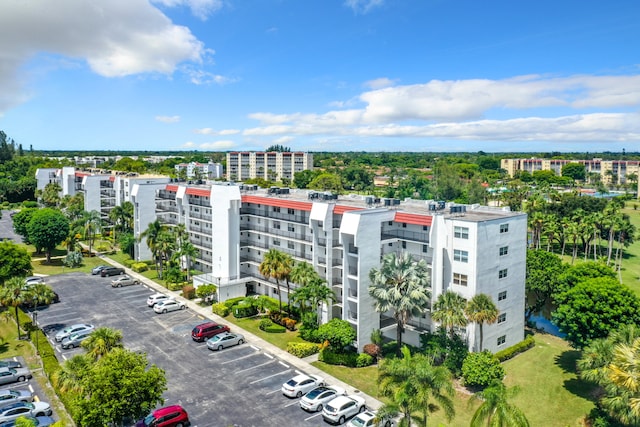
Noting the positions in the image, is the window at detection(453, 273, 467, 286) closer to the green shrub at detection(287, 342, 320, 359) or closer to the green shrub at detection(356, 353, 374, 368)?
the green shrub at detection(356, 353, 374, 368)

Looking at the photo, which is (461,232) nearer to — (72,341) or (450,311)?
(450,311)

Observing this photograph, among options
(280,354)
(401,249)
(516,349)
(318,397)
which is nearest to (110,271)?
(280,354)

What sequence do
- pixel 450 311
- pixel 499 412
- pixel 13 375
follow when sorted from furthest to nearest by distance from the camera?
pixel 450 311 → pixel 13 375 → pixel 499 412

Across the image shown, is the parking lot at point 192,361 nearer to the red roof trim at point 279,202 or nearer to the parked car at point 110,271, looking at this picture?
the parked car at point 110,271

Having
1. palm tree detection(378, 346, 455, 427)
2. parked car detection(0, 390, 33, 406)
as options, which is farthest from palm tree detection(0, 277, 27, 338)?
palm tree detection(378, 346, 455, 427)

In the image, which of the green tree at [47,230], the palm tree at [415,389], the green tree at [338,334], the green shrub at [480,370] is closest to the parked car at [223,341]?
the green tree at [338,334]

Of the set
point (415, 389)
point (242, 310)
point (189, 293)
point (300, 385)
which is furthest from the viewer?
point (189, 293)
